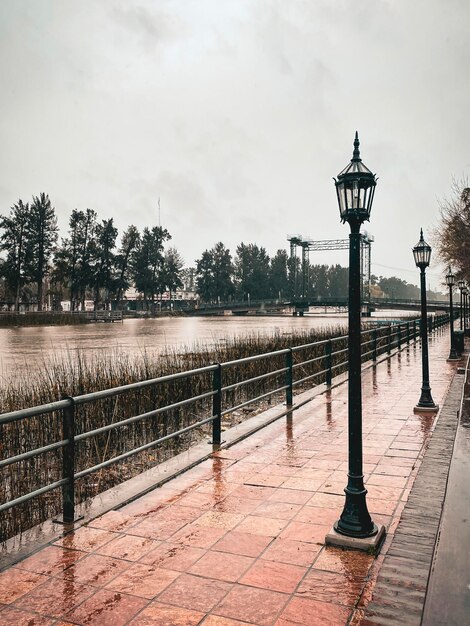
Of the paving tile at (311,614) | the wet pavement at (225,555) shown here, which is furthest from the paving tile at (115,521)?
the paving tile at (311,614)

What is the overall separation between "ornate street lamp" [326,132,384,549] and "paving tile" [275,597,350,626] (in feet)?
2.89

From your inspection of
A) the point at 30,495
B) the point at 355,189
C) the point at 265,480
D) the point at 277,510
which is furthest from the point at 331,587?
the point at 355,189

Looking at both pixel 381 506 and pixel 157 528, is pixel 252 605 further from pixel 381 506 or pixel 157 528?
pixel 381 506

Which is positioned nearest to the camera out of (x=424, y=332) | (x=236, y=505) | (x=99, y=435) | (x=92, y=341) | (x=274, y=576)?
(x=274, y=576)

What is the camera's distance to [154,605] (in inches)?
129

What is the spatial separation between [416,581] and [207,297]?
401ft

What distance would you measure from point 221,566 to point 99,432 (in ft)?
5.68

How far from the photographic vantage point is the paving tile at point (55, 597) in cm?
322

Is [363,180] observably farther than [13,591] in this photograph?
Yes

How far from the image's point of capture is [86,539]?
166 inches

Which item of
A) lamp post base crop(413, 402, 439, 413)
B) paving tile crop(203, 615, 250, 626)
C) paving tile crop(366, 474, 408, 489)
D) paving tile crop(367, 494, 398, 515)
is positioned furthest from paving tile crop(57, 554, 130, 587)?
lamp post base crop(413, 402, 439, 413)

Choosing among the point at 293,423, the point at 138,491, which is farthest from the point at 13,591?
the point at 293,423

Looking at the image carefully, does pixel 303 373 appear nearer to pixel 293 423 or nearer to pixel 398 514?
pixel 293 423

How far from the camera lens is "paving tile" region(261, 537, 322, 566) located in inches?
152
